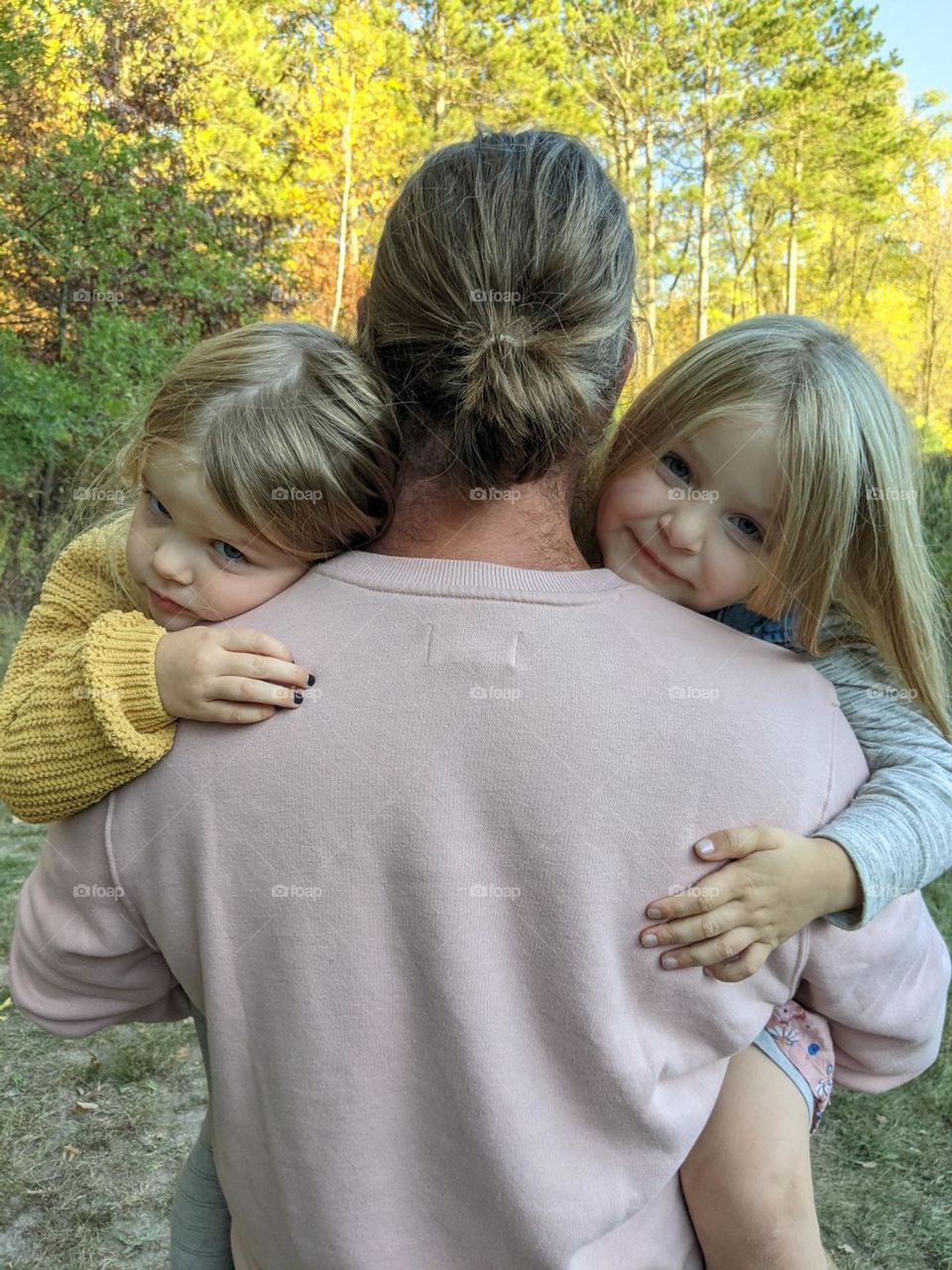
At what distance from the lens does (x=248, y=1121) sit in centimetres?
103

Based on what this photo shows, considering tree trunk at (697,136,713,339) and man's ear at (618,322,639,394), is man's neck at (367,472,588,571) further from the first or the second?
tree trunk at (697,136,713,339)

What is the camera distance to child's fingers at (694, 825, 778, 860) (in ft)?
3.05


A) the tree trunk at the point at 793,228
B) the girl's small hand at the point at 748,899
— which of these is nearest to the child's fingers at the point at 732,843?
the girl's small hand at the point at 748,899

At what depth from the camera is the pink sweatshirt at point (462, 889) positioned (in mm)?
916

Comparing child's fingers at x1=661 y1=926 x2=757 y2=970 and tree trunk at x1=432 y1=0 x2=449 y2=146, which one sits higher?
tree trunk at x1=432 y1=0 x2=449 y2=146

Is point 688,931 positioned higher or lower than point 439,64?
lower

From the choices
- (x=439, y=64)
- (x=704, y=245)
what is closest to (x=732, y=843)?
(x=439, y=64)

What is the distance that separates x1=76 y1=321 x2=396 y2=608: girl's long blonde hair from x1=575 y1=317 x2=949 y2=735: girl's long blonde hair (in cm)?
39

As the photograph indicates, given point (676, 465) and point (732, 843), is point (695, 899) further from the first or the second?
point (676, 465)

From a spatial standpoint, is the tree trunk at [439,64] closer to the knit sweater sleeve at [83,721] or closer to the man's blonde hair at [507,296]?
the man's blonde hair at [507,296]

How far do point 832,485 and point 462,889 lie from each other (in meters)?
0.67

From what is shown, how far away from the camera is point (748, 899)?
0.95m

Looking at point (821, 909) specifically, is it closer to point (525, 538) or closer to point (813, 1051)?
point (813, 1051)

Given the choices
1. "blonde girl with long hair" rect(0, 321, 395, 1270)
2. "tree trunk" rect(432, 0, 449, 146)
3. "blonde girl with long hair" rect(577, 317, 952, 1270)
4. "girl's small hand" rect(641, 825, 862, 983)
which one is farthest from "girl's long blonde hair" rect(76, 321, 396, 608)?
"tree trunk" rect(432, 0, 449, 146)
